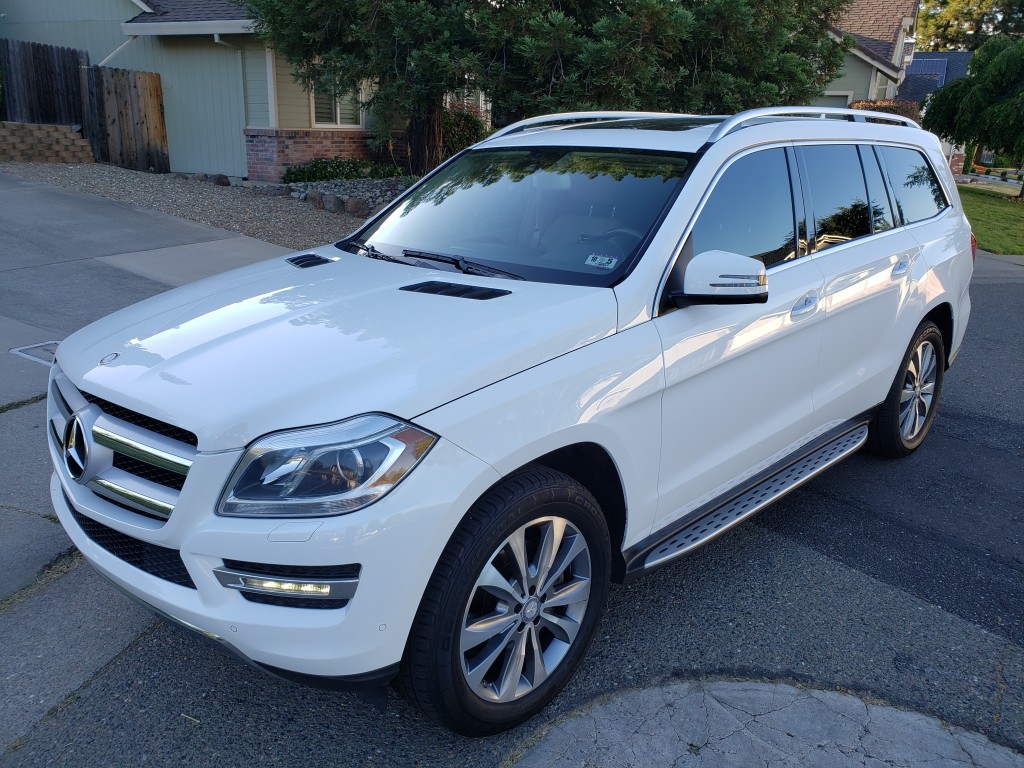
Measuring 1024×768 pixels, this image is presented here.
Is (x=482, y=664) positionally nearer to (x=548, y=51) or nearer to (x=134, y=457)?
(x=134, y=457)

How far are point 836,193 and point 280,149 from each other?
43.9 feet

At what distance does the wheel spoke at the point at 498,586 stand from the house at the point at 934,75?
39.7m

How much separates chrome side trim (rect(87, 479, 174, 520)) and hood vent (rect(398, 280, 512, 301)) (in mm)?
1188

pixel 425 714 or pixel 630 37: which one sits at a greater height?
pixel 630 37

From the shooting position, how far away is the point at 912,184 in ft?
16.7

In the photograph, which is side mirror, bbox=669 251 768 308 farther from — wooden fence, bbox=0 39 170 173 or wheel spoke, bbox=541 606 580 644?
wooden fence, bbox=0 39 170 173

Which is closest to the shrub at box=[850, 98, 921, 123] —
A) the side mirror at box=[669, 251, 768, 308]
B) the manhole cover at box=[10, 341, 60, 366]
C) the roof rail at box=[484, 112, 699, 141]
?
the roof rail at box=[484, 112, 699, 141]

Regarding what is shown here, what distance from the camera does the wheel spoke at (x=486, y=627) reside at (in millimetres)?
2682

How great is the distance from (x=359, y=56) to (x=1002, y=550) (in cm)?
1038

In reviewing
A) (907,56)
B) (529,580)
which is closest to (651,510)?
(529,580)

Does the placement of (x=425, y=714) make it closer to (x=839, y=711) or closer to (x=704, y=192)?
(x=839, y=711)

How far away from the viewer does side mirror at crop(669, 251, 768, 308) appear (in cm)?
314

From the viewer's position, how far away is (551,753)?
2.83 m

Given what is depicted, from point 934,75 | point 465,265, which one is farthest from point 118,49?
point 934,75
